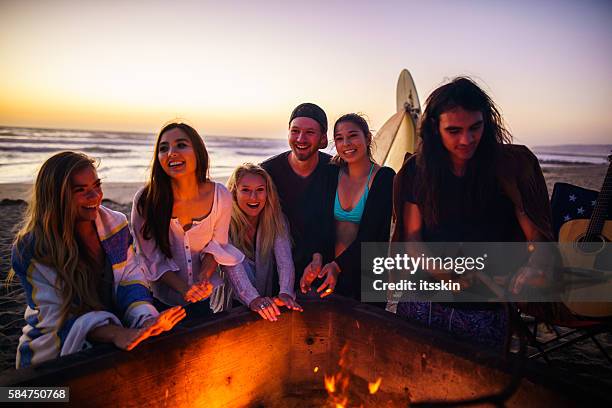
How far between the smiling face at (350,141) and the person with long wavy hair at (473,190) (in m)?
0.61

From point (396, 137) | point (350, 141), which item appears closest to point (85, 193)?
Result: point (350, 141)

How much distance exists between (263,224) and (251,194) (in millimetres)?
206

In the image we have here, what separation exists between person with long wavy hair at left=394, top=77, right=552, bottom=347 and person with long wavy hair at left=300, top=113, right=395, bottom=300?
1.66 ft

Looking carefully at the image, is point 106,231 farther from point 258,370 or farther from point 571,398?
point 571,398

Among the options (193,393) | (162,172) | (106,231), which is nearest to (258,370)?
(193,393)

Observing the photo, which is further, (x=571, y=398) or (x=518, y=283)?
(x=518, y=283)

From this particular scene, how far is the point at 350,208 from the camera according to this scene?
8.20 feet

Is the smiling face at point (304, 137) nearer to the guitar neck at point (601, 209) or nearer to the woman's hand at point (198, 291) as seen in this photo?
the woman's hand at point (198, 291)

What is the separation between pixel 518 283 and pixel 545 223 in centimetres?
31

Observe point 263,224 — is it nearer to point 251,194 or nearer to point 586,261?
point 251,194

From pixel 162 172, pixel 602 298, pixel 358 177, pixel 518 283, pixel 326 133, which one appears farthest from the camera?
pixel 326 133

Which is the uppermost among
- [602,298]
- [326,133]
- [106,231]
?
[326,133]

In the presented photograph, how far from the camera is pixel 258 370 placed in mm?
1808

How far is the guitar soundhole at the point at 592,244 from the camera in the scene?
2496 millimetres
